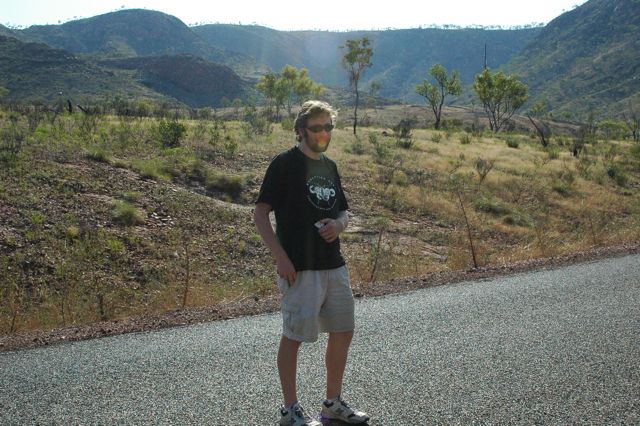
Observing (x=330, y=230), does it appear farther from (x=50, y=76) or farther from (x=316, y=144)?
(x=50, y=76)

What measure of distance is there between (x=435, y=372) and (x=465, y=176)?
17398 millimetres

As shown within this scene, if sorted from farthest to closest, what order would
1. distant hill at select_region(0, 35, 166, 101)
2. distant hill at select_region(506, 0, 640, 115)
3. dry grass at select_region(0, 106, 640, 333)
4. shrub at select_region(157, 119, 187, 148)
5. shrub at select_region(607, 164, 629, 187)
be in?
1. distant hill at select_region(506, 0, 640, 115)
2. distant hill at select_region(0, 35, 166, 101)
3. shrub at select_region(607, 164, 629, 187)
4. shrub at select_region(157, 119, 187, 148)
5. dry grass at select_region(0, 106, 640, 333)

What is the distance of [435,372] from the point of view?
4.31 metres

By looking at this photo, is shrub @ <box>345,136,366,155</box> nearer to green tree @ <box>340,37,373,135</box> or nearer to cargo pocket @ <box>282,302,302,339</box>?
green tree @ <box>340,37,373,135</box>

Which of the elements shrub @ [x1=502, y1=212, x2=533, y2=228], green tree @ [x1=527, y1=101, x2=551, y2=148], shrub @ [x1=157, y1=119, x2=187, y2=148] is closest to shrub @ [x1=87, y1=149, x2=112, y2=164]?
shrub @ [x1=157, y1=119, x2=187, y2=148]

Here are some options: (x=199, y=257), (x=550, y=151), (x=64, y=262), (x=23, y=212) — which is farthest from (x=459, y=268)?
(x=550, y=151)

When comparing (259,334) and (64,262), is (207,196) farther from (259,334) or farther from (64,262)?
(259,334)

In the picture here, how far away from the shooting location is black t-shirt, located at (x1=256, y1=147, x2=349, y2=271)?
10.9 feet

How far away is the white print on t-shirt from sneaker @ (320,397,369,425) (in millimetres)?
1190

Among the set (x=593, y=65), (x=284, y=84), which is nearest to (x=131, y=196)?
(x=284, y=84)

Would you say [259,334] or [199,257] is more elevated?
[259,334]

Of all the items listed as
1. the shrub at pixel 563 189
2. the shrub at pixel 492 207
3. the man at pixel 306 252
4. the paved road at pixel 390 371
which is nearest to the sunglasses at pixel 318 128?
the man at pixel 306 252

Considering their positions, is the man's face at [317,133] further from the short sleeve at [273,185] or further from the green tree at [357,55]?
the green tree at [357,55]

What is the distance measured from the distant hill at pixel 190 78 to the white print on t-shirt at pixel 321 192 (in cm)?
12377
